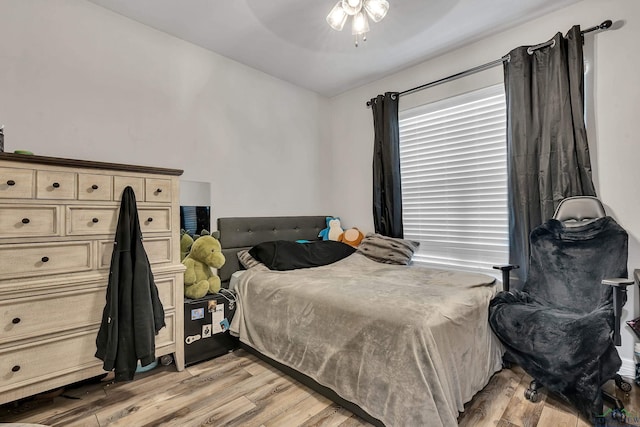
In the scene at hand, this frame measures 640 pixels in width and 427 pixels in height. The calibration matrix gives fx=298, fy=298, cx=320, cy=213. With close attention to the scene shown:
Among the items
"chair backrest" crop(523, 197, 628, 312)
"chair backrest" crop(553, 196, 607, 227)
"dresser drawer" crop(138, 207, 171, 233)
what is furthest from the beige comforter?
"dresser drawer" crop(138, 207, 171, 233)

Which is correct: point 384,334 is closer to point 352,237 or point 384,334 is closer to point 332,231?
point 352,237

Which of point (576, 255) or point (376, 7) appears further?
point (576, 255)

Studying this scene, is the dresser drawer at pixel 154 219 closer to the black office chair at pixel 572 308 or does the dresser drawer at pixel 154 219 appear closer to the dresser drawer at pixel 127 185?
the dresser drawer at pixel 127 185

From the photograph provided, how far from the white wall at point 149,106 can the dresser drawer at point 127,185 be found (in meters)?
0.55

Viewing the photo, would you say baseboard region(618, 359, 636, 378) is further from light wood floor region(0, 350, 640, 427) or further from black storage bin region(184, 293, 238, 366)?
black storage bin region(184, 293, 238, 366)

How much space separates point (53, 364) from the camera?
1.65 m

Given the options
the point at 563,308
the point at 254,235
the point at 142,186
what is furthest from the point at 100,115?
the point at 563,308

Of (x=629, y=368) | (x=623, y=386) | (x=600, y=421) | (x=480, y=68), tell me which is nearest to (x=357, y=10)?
(x=480, y=68)

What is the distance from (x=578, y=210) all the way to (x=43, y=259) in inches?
132

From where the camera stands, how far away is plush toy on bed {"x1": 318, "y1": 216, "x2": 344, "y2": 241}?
3.65 m

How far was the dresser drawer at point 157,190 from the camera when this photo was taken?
202 cm

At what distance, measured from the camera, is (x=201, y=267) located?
237 cm

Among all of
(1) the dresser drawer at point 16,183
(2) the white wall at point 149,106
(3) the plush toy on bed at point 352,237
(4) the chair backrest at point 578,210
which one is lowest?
(3) the plush toy on bed at point 352,237

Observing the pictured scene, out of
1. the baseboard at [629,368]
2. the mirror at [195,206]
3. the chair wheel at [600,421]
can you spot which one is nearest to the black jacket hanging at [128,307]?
the mirror at [195,206]
